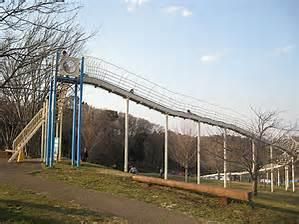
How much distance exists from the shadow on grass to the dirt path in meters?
0.68

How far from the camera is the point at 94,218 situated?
895cm

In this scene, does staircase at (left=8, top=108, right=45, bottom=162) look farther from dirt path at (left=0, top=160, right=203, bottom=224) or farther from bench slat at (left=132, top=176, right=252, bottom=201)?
bench slat at (left=132, top=176, right=252, bottom=201)

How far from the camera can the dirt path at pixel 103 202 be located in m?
9.55

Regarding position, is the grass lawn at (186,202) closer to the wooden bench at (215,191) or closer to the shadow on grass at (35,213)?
the wooden bench at (215,191)

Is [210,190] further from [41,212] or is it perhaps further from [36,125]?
[36,125]

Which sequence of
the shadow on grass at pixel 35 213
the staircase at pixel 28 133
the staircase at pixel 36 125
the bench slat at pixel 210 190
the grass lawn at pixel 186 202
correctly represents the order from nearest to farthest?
1. the shadow on grass at pixel 35 213
2. the grass lawn at pixel 186 202
3. the bench slat at pixel 210 190
4. the staircase at pixel 36 125
5. the staircase at pixel 28 133

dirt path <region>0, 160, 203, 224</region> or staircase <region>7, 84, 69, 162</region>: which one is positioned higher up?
staircase <region>7, 84, 69, 162</region>

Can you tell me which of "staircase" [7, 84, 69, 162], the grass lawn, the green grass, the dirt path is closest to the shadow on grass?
the green grass

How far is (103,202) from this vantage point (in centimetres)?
1095

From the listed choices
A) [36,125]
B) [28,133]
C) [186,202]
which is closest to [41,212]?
[186,202]

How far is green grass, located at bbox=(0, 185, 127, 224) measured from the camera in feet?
27.5

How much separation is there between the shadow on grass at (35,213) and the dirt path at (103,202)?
2.22 ft

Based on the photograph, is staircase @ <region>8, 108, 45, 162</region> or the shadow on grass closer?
the shadow on grass

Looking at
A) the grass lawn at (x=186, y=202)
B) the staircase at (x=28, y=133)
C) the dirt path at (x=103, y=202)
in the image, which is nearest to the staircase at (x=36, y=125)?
the staircase at (x=28, y=133)
